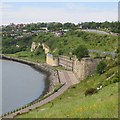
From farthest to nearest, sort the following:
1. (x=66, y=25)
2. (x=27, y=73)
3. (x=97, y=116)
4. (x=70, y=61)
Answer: (x=66, y=25)
(x=27, y=73)
(x=70, y=61)
(x=97, y=116)

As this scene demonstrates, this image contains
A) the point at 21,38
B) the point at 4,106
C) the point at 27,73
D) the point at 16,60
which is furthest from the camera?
the point at 21,38

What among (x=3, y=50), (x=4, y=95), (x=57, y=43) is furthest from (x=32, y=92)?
(x=3, y=50)

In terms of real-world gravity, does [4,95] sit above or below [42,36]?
below

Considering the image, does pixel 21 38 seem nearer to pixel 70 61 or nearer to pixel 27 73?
pixel 27 73

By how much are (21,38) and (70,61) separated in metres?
69.3

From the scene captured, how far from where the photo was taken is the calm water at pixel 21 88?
44.6m

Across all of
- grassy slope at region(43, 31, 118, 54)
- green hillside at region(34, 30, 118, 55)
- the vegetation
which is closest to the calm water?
the vegetation

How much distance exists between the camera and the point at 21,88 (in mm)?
56125

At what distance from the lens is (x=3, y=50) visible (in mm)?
127375

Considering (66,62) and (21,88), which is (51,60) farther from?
(21,88)

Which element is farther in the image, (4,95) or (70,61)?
(70,61)

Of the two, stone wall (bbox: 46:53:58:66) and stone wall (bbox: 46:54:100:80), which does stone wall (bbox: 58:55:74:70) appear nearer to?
stone wall (bbox: 46:54:100:80)

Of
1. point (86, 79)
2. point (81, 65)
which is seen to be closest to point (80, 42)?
point (81, 65)

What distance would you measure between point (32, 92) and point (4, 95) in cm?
493
